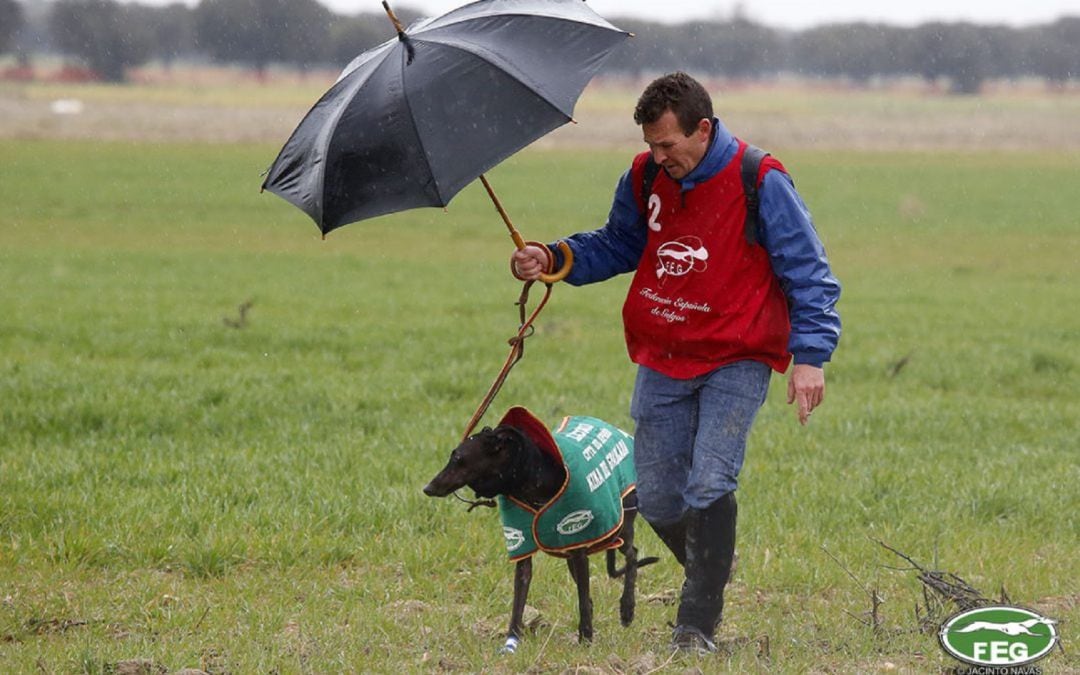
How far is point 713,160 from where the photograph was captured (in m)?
5.67

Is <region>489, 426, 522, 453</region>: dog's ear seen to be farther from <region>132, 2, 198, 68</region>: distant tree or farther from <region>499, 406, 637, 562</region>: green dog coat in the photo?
<region>132, 2, 198, 68</region>: distant tree

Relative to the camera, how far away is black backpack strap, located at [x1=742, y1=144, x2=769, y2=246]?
5648 mm

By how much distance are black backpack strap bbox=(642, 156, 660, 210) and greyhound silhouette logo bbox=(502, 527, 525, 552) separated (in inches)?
54.7

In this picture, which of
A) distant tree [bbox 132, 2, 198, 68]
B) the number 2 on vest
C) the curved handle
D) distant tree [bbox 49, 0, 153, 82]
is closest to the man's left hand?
the number 2 on vest

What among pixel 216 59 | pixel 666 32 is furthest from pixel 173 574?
pixel 666 32

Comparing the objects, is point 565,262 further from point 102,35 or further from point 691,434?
point 102,35

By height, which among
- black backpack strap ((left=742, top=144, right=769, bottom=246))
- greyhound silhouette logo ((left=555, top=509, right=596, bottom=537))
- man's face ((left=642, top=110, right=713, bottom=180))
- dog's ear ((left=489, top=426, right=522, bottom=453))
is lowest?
greyhound silhouette logo ((left=555, top=509, right=596, bottom=537))

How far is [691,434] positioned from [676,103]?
1.33m

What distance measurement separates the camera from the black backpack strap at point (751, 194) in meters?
5.65

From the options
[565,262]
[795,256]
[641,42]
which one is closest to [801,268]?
[795,256]

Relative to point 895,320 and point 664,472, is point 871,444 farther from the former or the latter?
point 895,320

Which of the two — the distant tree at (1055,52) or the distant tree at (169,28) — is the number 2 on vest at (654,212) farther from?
the distant tree at (1055,52)

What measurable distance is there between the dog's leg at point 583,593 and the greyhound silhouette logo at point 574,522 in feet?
→ 0.55

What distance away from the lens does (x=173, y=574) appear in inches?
289
